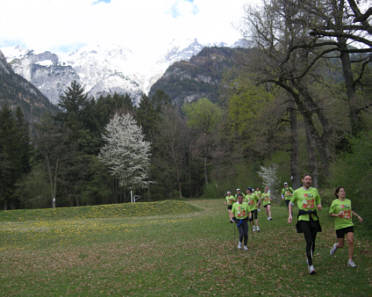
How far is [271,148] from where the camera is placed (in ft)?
110

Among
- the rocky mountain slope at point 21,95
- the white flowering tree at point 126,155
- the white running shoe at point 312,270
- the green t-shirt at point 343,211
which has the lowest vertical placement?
the white running shoe at point 312,270

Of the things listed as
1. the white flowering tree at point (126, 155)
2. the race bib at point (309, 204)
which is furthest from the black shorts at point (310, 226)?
the white flowering tree at point (126, 155)

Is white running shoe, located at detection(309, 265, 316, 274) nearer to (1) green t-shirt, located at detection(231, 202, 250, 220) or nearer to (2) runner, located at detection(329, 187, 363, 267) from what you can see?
(2) runner, located at detection(329, 187, 363, 267)

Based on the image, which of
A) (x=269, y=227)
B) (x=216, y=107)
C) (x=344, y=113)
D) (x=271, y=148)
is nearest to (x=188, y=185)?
(x=216, y=107)

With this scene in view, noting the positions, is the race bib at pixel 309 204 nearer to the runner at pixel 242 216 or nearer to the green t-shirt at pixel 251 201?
the runner at pixel 242 216

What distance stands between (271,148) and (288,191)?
13767mm

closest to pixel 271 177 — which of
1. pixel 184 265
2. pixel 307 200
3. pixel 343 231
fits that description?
pixel 184 265

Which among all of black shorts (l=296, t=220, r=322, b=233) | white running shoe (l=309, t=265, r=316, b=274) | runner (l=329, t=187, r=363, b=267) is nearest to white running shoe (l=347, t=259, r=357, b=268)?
runner (l=329, t=187, r=363, b=267)

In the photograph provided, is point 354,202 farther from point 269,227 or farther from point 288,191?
point 288,191

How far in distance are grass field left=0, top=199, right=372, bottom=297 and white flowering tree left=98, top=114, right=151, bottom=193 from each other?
26.1 metres

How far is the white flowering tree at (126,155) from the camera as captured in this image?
43.6 m

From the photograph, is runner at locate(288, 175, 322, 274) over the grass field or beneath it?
over

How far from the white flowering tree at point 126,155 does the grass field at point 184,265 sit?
26129mm

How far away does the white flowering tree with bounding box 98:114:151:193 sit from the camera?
4362 cm
